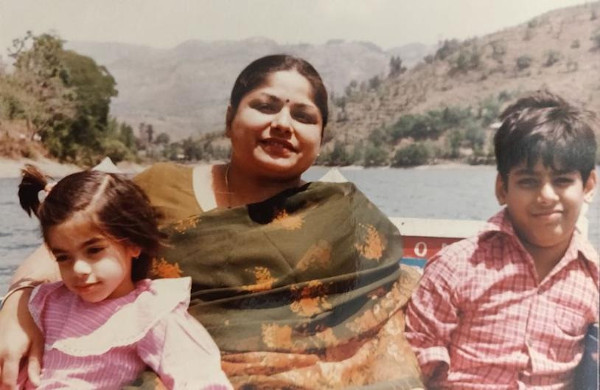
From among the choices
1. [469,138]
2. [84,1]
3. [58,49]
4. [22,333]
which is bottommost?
[22,333]

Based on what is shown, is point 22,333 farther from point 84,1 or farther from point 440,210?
point 440,210

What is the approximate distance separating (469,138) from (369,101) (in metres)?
0.21

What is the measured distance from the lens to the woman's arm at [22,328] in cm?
134

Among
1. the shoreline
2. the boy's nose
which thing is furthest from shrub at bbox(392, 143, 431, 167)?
the boy's nose

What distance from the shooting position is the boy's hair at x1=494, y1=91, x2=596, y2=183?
1.27 metres

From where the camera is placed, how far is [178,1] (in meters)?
1.41

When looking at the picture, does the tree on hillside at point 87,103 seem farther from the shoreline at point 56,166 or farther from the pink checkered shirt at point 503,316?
the pink checkered shirt at point 503,316

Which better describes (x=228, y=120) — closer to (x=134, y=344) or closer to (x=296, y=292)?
(x=296, y=292)

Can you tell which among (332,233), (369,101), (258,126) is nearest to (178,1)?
(258,126)

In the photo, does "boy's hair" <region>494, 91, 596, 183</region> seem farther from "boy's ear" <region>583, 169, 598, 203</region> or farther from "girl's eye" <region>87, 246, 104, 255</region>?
"girl's eye" <region>87, 246, 104, 255</region>

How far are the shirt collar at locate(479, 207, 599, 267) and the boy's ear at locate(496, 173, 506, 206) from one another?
2cm

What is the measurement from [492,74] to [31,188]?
99 cm

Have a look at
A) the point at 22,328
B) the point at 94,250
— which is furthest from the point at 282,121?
the point at 22,328

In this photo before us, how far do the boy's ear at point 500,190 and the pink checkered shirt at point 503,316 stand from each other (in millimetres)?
23
